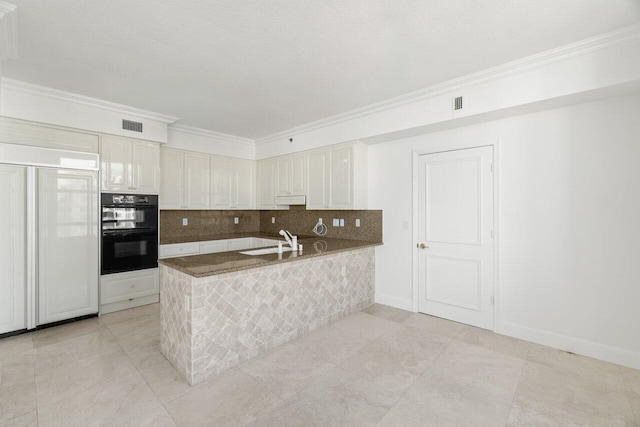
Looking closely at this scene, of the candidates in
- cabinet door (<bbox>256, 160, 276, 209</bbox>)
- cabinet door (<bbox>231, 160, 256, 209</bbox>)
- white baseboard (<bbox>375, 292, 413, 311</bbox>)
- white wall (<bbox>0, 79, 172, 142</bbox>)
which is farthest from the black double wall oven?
white baseboard (<bbox>375, 292, 413, 311</bbox>)

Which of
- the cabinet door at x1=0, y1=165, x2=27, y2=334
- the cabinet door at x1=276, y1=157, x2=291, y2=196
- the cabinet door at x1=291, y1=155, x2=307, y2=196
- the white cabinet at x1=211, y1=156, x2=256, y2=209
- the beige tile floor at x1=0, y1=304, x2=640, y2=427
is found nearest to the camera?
the beige tile floor at x1=0, y1=304, x2=640, y2=427

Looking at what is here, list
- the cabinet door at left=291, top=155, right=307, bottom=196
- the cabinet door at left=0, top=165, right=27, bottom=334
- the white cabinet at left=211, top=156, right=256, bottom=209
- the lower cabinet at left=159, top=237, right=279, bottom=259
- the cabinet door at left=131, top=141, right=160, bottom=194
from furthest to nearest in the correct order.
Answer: the white cabinet at left=211, top=156, right=256, bottom=209 < the cabinet door at left=291, top=155, right=307, bottom=196 < the lower cabinet at left=159, top=237, right=279, bottom=259 < the cabinet door at left=131, top=141, right=160, bottom=194 < the cabinet door at left=0, top=165, right=27, bottom=334

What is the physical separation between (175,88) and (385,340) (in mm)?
3472

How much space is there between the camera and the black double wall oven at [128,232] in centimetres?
367

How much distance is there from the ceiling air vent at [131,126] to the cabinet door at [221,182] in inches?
50.3

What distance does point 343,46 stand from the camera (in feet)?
7.75

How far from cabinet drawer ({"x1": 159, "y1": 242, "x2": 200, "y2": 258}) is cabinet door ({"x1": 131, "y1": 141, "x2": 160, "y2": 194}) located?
32.6 inches

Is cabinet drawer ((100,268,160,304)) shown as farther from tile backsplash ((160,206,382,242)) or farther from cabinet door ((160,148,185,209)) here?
cabinet door ((160,148,185,209))

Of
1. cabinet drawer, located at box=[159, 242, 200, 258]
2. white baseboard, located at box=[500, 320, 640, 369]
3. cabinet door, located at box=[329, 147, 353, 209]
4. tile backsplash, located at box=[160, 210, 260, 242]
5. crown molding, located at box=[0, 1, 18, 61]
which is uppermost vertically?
crown molding, located at box=[0, 1, 18, 61]

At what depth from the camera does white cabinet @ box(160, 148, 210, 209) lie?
4508mm

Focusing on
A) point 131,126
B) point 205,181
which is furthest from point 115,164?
point 205,181

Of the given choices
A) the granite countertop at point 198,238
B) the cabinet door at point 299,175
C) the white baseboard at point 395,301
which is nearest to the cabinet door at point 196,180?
the granite countertop at point 198,238

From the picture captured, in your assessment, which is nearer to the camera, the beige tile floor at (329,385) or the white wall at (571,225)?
the beige tile floor at (329,385)

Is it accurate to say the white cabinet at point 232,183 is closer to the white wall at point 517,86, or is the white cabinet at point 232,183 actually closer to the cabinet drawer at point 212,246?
the cabinet drawer at point 212,246
